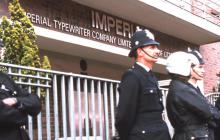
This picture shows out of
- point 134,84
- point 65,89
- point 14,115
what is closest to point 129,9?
point 65,89

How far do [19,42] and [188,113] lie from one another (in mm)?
2660

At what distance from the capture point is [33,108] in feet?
13.6

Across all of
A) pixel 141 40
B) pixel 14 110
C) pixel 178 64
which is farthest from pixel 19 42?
pixel 14 110

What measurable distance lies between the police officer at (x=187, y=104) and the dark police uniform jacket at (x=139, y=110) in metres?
0.32

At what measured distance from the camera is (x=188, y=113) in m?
5.04

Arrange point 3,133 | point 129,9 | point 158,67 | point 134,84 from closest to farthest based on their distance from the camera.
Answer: point 3,133, point 134,84, point 129,9, point 158,67

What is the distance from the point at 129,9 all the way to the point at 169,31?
2987 mm

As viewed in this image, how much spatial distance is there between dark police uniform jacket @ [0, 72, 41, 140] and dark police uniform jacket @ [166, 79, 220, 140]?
151cm

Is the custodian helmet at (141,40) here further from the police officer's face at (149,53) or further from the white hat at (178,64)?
the white hat at (178,64)

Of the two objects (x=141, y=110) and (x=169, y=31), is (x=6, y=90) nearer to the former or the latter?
(x=141, y=110)

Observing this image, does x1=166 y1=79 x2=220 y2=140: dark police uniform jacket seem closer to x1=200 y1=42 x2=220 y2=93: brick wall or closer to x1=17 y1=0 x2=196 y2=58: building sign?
x1=17 y1=0 x2=196 y2=58: building sign

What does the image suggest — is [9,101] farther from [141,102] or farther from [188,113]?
[188,113]

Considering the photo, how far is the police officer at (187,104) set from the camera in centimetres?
502

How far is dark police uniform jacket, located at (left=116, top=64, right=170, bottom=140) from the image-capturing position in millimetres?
4605
